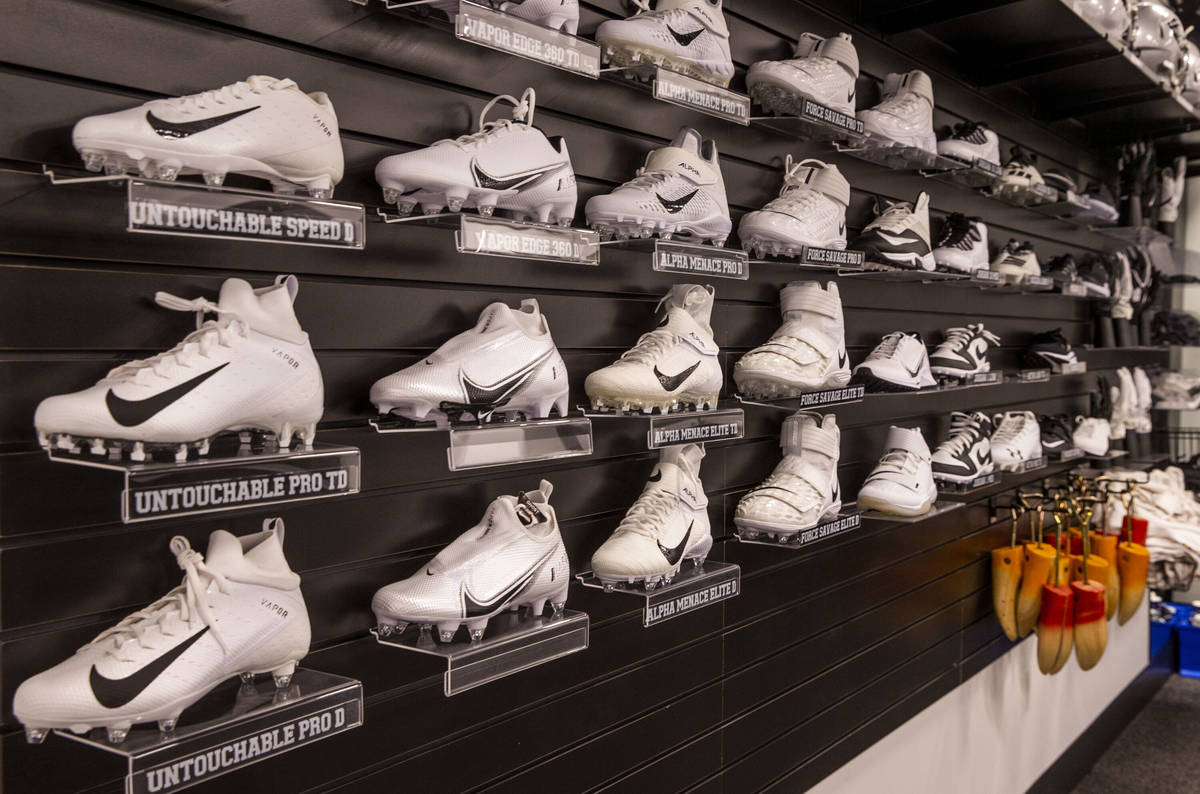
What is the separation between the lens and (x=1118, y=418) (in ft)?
14.1

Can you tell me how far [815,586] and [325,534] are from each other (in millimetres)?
1566

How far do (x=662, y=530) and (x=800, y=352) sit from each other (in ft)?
1.95

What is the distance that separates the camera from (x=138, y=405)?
1.07 meters

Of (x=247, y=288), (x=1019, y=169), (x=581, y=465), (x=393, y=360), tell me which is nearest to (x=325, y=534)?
(x=393, y=360)

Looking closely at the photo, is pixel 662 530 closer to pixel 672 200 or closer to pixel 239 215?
pixel 672 200

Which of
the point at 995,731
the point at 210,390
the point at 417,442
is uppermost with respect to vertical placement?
the point at 210,390

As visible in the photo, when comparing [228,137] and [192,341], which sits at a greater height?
[228,137]

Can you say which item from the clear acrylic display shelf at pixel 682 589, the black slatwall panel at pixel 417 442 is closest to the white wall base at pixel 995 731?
the black slatwall panel at pixel 417 442

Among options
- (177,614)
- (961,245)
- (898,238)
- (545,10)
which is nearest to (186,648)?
(177,614)

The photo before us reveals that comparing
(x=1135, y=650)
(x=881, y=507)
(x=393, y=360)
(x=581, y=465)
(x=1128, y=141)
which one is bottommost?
(x=1135, y=650)

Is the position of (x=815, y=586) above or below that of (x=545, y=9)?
below

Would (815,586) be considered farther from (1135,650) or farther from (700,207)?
(1135,650)

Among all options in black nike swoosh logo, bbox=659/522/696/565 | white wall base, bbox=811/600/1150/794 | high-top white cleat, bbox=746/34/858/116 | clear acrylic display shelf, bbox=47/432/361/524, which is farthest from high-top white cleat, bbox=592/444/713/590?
white wall base, bbox=811/600/1150/794

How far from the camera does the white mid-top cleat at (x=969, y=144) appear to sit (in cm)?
282
